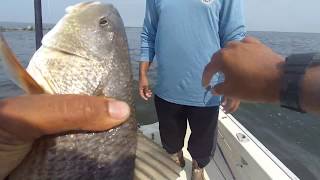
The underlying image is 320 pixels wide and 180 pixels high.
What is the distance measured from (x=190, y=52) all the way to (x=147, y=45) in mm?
524

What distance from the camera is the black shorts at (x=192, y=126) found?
3.12 metres

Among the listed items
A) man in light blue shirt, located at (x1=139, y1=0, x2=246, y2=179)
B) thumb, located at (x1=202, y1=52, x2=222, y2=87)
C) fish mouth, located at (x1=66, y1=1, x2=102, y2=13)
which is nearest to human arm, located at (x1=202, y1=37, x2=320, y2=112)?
thumb, located at (x1=202, y1=52, x2=222, y2=87)

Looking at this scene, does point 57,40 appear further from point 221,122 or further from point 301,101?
point 221,122

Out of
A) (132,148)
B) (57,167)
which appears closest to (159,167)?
(132,148)

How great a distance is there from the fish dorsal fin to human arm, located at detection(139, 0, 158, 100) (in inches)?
81.8

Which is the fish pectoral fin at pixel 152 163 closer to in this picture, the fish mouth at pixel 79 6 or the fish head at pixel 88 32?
the fish head at pixel 88 32

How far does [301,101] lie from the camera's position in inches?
48.5

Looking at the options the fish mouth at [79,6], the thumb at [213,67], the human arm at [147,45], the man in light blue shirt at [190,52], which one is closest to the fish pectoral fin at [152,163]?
the thumb at [213,67]

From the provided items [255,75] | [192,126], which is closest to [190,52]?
[192,126]

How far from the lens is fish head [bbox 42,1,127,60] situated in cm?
153

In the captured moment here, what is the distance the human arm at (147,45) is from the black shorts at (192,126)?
17 centimetres

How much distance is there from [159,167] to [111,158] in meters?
0.22

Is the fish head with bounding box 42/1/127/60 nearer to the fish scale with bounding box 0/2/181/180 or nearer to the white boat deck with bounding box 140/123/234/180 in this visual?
the fish scale with bounding box 0/2/181/180

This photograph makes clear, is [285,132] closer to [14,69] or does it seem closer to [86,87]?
[86,87]
